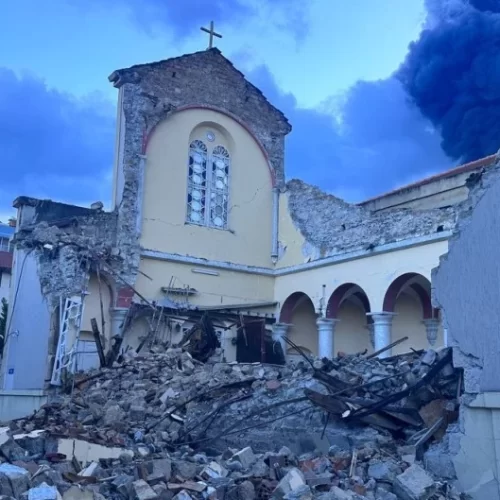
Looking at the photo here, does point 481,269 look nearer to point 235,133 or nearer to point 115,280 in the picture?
point 115,280

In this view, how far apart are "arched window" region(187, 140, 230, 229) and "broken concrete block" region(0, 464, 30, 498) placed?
12892 mm

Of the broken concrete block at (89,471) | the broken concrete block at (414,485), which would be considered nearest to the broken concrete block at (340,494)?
the broken concrete block at (414,485)

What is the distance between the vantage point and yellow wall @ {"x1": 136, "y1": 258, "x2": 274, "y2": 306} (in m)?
17.6

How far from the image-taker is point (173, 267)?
18109mm

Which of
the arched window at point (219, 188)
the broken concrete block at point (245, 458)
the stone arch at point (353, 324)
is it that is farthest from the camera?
the arched window at point (219, 188)

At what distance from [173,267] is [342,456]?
11.1 metres

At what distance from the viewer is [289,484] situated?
646 cm

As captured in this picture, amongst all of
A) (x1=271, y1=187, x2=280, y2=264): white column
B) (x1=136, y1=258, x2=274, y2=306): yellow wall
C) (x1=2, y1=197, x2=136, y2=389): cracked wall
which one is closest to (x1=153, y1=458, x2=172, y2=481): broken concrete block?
(x1=2, y1=197, x2=136, y2=389): cracked wall

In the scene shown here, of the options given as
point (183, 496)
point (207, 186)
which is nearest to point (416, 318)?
point (207, 186)

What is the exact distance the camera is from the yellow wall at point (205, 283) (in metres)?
17.6

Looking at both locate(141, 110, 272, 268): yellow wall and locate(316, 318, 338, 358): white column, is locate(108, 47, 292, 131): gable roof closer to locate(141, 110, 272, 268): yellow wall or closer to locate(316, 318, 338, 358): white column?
locate(141, 110, 272, 268): yellow wall

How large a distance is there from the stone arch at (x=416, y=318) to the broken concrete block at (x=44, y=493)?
474 inches

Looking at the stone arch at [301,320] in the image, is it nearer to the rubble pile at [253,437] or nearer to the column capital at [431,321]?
the column capital at [431,321]

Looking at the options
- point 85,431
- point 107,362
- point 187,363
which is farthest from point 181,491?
point 107,362
